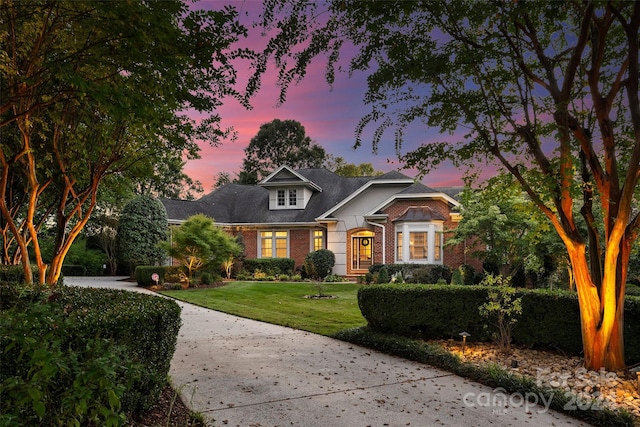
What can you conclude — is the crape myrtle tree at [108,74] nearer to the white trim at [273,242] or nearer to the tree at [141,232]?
the tree at [141,232]

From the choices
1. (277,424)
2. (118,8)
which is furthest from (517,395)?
(118,8)

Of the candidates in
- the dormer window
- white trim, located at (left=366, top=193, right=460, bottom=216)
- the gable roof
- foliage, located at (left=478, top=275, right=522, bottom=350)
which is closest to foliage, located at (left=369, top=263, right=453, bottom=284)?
white trim, located at (left=366, top=193, right=460, bottom=216)

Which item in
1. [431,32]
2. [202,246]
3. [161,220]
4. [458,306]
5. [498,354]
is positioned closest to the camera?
[431,32]

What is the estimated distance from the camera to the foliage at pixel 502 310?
675 cm

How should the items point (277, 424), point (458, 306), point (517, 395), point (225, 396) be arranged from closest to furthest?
point (277, 424) → point (225, 396) → point (517, 395) → point (458, 306)

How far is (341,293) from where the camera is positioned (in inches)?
612

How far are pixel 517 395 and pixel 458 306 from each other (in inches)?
92.8

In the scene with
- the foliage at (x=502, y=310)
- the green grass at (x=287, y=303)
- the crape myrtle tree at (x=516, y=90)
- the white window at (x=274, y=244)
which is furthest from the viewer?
the white window at (x=274, y=244)

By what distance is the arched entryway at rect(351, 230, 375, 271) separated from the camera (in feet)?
69.1

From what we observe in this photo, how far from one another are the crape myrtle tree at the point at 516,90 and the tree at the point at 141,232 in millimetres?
18776

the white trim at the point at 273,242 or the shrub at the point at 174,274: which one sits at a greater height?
the white trim at the point at 273,242

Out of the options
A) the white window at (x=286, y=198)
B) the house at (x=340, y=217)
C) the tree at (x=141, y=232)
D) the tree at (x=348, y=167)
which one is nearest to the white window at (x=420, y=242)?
the house at (x=340, y=217)

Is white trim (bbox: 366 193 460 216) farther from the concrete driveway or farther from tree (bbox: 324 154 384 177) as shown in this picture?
tree (bbox: 324 154 384 177)

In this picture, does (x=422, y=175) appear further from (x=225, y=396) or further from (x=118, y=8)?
(x=118, y=8)
